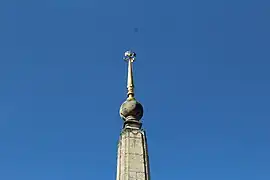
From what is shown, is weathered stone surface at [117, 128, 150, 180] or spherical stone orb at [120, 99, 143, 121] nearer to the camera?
weathered stone surface at [117, 128, 150, 180]

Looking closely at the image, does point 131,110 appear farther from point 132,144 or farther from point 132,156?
point 132,156

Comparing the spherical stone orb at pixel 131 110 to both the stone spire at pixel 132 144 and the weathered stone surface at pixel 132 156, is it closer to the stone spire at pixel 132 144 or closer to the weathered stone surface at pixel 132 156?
the stone spire at pixel 132 144

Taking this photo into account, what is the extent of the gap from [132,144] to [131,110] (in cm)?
125

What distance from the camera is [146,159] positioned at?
1658cm

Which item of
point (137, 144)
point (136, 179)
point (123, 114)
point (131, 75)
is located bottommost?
point (136, 179)

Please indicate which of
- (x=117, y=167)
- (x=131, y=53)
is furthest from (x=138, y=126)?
(x=131, y=53)

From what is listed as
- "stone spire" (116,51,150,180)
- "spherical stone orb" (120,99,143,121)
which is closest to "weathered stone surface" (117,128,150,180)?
"stone spire" (116,51,150,180)

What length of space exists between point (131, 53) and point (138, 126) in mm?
3069

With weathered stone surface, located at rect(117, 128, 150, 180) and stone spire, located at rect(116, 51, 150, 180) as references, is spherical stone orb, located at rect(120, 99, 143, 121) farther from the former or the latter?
weathered stone surface, located at rect(117, 128, 150, 180)

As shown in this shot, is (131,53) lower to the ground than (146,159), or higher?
higher

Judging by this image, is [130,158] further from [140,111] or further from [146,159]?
[140,111]

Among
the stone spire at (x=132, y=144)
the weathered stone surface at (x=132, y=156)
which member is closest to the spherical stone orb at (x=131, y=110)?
the stone spire at (x=132, y=144)

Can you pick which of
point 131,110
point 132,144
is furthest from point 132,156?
point 131,110

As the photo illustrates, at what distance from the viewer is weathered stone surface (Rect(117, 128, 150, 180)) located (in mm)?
15977
